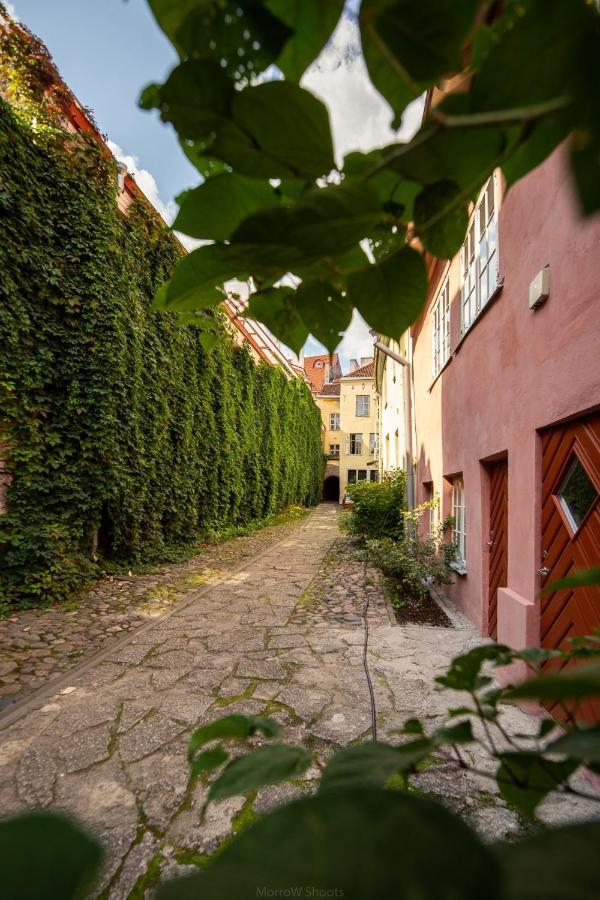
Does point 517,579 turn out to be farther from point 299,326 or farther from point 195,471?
point 195,471

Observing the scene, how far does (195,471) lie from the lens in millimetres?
8266

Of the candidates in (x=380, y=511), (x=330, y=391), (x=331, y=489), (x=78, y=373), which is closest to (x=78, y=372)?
(x=78, y=373)

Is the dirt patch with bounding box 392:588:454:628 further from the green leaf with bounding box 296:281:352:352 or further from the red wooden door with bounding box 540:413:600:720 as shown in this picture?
the green leaf with bounding box 296:281:352:352

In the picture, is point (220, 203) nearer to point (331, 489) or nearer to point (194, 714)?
point (194, 714)

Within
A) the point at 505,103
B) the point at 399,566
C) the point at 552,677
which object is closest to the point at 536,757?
the point at 552,677

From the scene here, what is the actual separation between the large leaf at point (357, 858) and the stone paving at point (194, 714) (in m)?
0.95

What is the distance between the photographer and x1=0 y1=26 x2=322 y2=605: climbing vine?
453 cm

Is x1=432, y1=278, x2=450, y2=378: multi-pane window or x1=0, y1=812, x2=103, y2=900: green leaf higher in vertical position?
x1=432, y1=278, x2=450, y2=378: multi-pane window

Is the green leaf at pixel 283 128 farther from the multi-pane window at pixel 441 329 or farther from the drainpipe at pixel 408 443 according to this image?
the drainpipe at pixel 408 443

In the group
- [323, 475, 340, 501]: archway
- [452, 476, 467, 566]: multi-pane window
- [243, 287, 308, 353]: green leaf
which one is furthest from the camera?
[323, 475, 340, 501]: archway

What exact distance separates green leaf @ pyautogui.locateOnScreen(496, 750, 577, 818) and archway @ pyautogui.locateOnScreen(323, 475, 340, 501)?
30677mm

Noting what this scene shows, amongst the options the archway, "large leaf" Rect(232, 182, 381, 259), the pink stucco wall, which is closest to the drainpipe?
the pink stucco wall

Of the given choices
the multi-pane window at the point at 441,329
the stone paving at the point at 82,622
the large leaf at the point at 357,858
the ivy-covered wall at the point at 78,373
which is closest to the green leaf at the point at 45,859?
the large leaf at the point at 357,858

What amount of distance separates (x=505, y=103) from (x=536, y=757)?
50 centimetres
